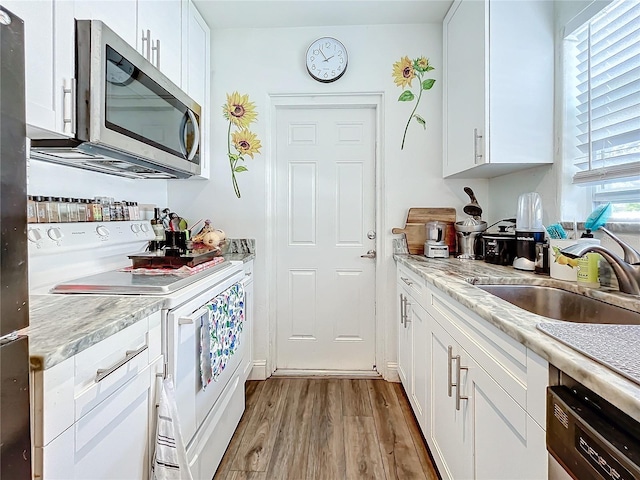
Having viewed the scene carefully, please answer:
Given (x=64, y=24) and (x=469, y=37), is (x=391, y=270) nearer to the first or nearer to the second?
(x=469, y=37)

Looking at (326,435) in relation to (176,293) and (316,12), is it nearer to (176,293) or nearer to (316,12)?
(176,293)

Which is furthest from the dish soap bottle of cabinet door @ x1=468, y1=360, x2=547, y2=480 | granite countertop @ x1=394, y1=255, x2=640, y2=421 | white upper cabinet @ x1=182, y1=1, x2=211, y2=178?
white upper cabinet @ x1=182, y1=1, x2=211, y2=178

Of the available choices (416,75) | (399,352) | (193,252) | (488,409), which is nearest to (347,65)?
(416,75)

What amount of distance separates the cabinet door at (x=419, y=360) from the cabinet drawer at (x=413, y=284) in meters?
0.05

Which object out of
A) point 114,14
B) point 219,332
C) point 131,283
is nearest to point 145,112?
point 114,14

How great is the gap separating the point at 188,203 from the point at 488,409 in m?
2.28

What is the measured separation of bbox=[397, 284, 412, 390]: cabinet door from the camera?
7.04ft

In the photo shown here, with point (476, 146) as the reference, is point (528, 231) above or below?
below

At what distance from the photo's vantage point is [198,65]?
2.31m

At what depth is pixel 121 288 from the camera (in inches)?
50.2

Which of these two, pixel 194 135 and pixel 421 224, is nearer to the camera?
pixel 194 135

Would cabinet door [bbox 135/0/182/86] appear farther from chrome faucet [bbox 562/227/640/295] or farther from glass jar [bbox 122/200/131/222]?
chrome faucet [bbox 562/227/640/295]

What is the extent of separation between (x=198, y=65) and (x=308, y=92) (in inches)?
29.3

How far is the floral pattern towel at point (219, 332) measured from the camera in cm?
145
